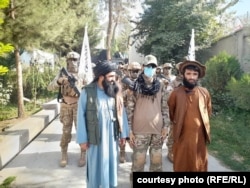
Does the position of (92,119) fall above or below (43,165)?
above

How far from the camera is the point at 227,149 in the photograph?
697 centimetres

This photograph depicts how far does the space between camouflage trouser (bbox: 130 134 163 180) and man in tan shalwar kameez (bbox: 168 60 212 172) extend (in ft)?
0.97

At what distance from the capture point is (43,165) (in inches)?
Answer: 225

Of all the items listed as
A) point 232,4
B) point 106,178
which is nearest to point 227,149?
point 106,178

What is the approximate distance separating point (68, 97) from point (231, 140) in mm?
4001

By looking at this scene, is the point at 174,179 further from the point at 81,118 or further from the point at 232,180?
the point at 81,118

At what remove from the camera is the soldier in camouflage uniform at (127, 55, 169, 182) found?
4.22 meters

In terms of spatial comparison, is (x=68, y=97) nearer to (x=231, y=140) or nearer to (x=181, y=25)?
(x=231, y=140)

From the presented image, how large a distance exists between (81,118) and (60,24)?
18.4 feet

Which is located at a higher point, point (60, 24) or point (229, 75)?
point (60, 24)

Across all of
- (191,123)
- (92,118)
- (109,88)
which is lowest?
(191,123)

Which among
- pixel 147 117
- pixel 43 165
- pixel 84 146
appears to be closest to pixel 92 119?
pixel 84 146

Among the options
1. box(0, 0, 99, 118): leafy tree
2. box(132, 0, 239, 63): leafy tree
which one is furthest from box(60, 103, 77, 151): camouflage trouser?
box(132, 0, 239, 63): leafy tree

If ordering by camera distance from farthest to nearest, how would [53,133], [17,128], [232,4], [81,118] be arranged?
[232,4] → [53,133] → [17,128] → [81,118]
